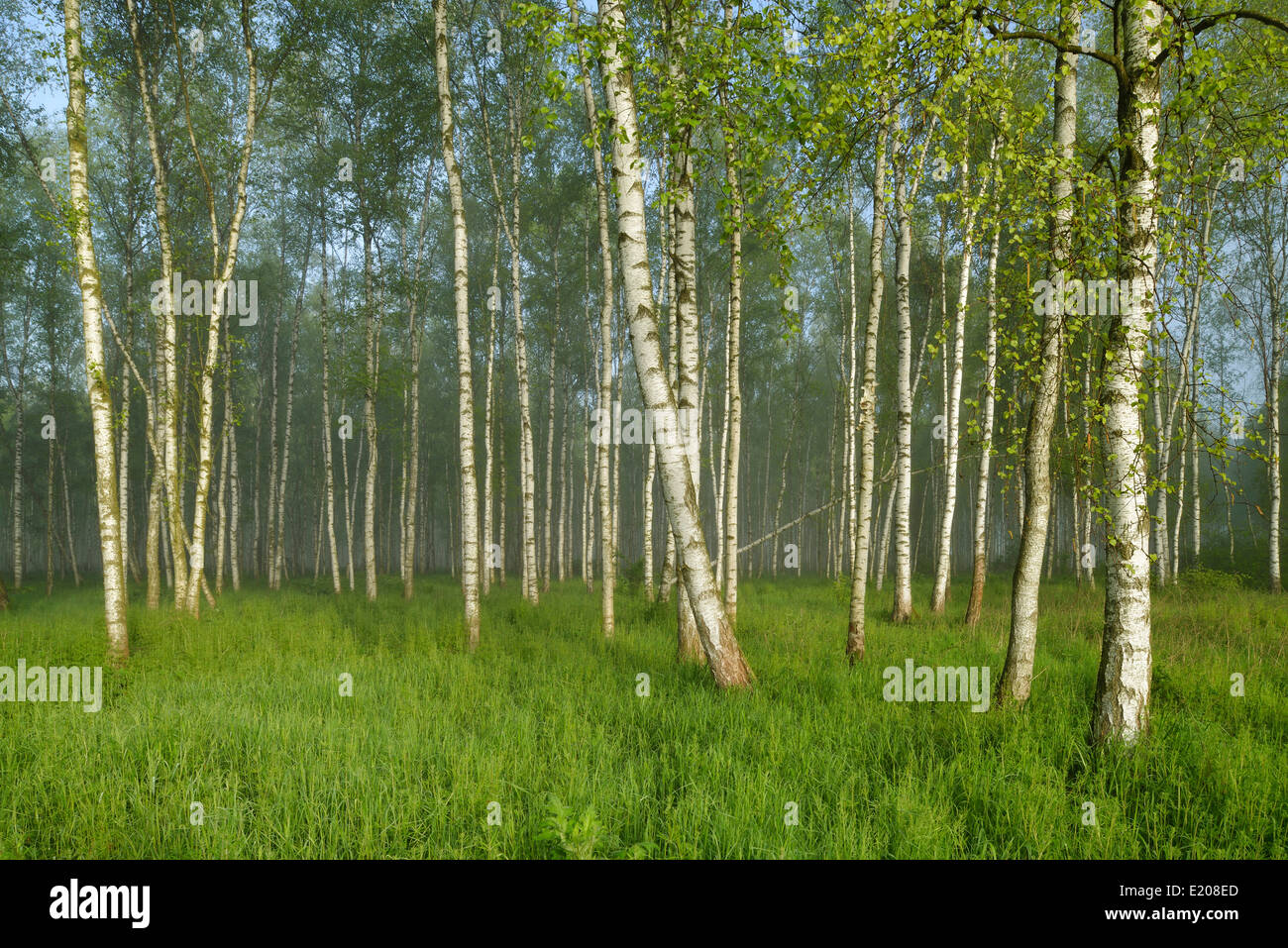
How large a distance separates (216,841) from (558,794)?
1.87 meters

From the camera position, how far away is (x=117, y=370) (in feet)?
67.8

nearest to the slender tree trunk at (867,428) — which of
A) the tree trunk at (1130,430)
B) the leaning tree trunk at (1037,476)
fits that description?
the leaning tree trunk at (1037,476)

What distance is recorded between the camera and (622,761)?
4273mm
